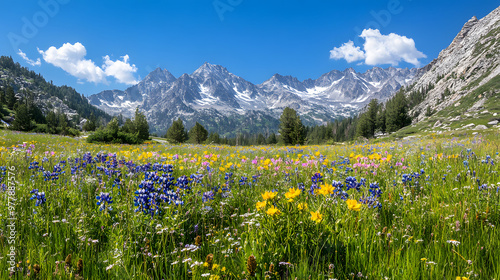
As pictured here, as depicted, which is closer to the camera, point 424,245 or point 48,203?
point 424,245

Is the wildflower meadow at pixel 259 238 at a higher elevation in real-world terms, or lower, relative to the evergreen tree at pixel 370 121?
lower

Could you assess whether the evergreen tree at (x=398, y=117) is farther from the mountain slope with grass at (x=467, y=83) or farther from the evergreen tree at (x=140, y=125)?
the evergreen tree at (x=140, y=125)

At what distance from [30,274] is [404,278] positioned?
3069 millimetres

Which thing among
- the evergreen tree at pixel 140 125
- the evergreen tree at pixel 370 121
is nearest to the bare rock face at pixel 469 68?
the evergreen tree at pixel 370 121

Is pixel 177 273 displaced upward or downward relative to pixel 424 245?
downward

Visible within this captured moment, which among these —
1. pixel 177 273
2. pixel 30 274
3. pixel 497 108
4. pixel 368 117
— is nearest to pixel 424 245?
pixel 177 273

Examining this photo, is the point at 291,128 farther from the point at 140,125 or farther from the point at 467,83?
the point at 467,83

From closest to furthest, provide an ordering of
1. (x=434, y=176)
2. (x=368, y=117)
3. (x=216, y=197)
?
(x=216, y=197) < (x=434, y=176) < (x=368, y=117)

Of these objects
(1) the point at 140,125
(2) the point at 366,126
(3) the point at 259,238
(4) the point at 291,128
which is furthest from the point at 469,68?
(3) the point at 259,238

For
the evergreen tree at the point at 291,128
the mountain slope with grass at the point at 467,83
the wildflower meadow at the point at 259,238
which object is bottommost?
the wildflower meadow at the point at 259,238

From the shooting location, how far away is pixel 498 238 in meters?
2.19

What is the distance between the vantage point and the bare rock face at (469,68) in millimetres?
130375

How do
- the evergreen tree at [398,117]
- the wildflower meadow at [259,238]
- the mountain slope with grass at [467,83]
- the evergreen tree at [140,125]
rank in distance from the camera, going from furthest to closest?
the mountain slope with grass at [467,83] → the evergreen tree at [398,117] → the evergreen tree at [140,125] → the wildflower meadow at [259,238]

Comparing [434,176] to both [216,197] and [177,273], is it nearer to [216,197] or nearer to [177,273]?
[216,197]
